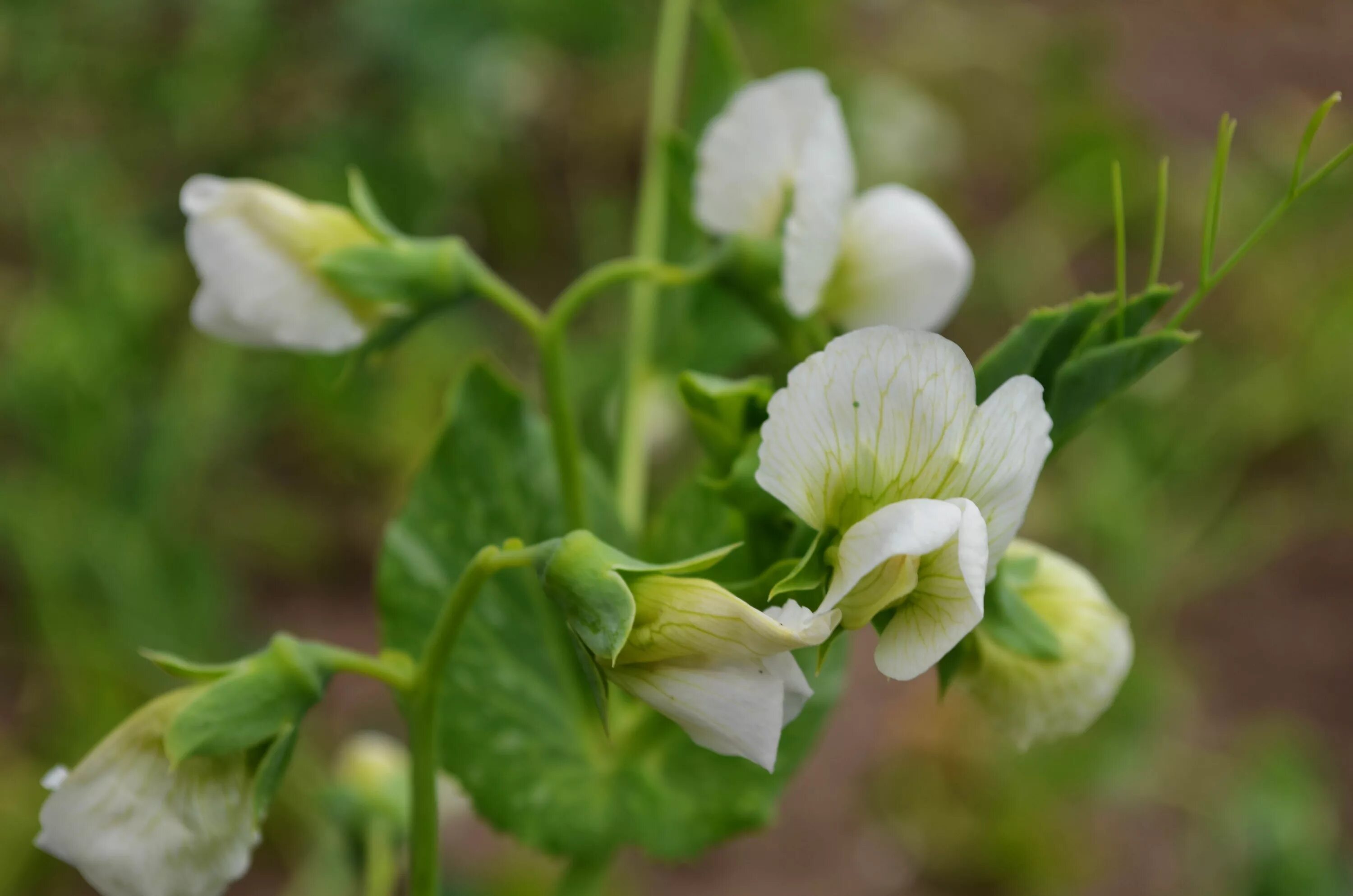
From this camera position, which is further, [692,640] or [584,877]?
[584,877]

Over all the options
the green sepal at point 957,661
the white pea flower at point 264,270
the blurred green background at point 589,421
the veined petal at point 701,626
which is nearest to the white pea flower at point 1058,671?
the green sepal at point 957,661

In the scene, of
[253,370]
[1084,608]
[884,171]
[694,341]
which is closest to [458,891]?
[694,341]

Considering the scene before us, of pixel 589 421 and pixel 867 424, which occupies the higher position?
pixel 867 424

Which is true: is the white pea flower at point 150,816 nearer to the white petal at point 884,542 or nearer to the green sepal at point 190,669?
the green sepal at point 190,669

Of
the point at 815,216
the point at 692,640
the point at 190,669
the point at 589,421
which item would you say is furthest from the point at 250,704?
the point at 589,421

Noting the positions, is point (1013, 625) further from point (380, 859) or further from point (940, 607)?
point (380, 859)

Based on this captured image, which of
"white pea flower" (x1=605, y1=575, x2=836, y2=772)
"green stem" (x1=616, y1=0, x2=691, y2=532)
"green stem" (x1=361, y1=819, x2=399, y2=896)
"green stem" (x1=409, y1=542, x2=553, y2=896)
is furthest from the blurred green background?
"white pea flower" (x1=605, y1=575, x2=836, y2=772)

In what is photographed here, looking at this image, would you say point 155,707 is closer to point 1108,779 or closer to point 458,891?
point 458,891
